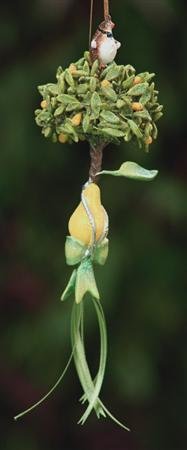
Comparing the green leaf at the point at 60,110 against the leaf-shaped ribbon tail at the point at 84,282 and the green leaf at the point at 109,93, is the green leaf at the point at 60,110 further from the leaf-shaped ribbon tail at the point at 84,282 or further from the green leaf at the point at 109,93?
the leaf-shaped ribbon tail at the point at 84,282

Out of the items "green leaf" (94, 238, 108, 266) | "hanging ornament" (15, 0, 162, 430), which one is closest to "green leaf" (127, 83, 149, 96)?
"hanging ornament" (15, 0, 162, 430)

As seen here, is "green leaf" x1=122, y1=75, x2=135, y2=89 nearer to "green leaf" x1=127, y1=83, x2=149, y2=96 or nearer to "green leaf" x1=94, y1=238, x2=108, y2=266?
"green leaf" x1=127, y1=83, x2=149, y2=96

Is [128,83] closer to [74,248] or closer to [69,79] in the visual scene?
[69,79]

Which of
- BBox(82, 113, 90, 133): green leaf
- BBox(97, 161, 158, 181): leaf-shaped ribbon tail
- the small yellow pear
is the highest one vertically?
BBox(82, 113, 90, 133): green leaf

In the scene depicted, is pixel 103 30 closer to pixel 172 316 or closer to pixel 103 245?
pixel 103 245

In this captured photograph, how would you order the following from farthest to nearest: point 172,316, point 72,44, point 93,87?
point 172,316 < point 72,44 < point 93,87

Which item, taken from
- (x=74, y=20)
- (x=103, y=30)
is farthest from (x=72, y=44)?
(x=103, y=30)

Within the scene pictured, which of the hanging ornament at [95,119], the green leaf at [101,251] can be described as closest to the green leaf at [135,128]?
the hanging ornament at [95,119]
